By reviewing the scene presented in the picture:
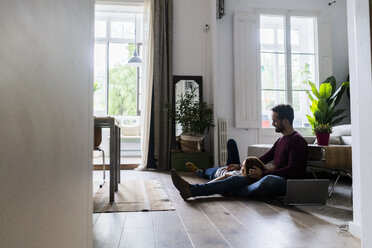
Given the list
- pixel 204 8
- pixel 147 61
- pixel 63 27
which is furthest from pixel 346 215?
pixel 204 8

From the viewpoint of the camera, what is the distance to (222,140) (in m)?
5.25

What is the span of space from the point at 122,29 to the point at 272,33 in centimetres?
343

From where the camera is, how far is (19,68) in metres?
0.38

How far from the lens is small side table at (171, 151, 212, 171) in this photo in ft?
16.3

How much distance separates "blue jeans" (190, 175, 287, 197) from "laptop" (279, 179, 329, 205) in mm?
134

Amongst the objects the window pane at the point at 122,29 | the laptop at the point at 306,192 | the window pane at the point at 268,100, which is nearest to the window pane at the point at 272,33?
the window pane at the point at 268,100

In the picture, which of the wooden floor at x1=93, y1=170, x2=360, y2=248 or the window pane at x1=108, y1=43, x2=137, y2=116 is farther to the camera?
the window pane at x1=108, y1=43, x2=137, y2=116

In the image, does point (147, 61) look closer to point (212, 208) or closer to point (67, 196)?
point (212, 208)

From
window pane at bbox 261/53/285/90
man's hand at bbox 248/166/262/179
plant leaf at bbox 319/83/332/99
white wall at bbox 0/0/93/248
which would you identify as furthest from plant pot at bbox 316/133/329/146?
window pane at bbox 261/53/285/90

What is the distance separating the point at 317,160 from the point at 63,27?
8.96ft

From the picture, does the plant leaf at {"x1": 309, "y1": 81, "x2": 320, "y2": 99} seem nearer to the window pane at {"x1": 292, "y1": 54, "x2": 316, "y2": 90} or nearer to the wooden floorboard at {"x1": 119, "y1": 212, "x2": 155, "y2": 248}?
the window pane at {"x1": 292, "y1": 54, "x2": 316, "y2": 90}

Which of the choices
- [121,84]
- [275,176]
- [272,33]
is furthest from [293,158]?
[121,84]

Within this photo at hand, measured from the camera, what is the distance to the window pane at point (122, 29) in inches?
287

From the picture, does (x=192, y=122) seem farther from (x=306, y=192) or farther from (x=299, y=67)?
(x=306, y=192)
